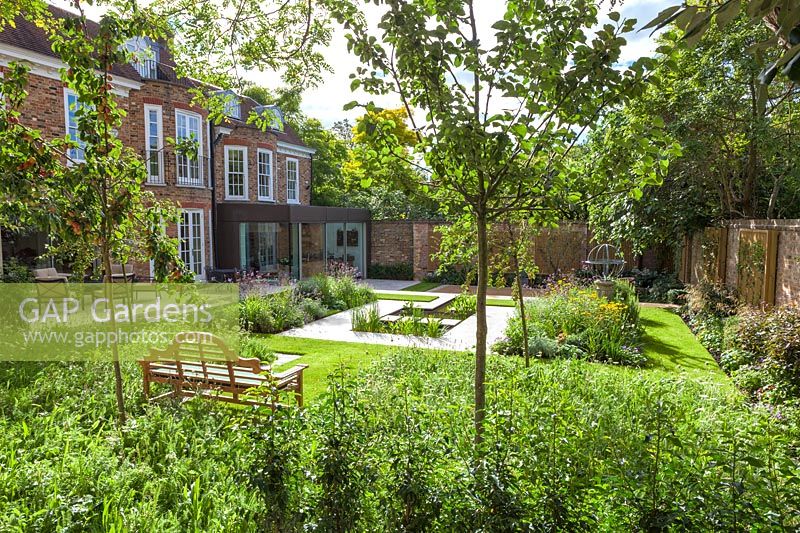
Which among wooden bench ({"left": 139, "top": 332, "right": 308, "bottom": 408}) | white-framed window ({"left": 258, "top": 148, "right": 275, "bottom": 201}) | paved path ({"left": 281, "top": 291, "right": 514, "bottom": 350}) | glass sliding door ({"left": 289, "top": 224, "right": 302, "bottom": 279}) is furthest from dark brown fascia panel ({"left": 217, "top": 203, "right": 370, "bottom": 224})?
wooden bench ({"left": 139, "top": 332, "right": 308, "bottom": 408})

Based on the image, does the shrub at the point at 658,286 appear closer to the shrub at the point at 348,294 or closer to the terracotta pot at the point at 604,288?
the terracotta pot at the point at 604,288

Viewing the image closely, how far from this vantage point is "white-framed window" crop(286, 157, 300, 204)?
2252 centimetres

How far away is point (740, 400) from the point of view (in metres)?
5.24

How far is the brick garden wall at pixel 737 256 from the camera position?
854 cm

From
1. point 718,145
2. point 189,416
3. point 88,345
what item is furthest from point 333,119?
point 189,416

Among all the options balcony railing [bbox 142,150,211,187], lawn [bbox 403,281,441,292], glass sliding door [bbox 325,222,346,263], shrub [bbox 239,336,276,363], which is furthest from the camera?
glass sliding door [bbox 325,222,346,263]

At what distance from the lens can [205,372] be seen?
591 cm

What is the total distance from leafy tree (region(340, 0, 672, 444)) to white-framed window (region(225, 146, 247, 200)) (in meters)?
16.6

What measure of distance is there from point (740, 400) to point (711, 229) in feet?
29.6

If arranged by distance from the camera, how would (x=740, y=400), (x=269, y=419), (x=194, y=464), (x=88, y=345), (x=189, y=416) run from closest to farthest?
(x=269, y=419)
(x=194, y=464)
(x=189, y=416)
(x=740, y=400)
(x=88, y=345)

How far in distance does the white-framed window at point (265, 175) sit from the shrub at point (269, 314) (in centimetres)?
966

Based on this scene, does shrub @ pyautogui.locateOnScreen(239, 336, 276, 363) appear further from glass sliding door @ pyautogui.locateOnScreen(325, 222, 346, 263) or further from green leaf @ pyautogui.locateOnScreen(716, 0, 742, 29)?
glass sliding door @ pyautogui.locateOnScreen(325, 222, 346, 263)

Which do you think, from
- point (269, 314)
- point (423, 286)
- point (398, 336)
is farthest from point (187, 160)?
point (398, 336)

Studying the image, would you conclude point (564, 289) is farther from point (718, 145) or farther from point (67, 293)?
point (67, 293)
